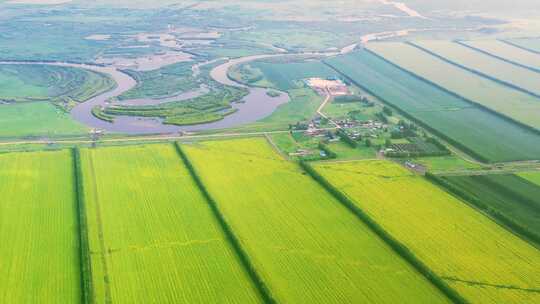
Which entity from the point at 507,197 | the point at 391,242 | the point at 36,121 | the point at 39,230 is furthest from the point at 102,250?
the point at 507,197

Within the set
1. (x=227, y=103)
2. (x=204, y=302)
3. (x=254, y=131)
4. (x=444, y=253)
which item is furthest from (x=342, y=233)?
(x=227, y=103)

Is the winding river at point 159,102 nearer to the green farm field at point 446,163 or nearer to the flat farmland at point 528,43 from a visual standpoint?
the green farm field at point 446,163

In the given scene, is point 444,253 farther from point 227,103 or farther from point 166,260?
point 227,103

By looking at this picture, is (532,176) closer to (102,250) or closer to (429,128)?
(429,128)

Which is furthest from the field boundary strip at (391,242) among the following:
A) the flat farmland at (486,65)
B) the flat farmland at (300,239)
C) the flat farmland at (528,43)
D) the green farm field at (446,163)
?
the flat farmland at (528,43)

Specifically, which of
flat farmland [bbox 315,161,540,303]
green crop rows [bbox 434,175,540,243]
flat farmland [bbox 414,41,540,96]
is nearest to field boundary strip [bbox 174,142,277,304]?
flat farmland [bbox 315,161,540,303]
